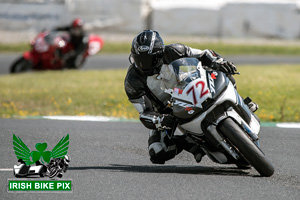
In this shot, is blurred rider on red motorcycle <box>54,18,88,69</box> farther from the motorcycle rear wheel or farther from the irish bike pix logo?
the irish bike pix logo

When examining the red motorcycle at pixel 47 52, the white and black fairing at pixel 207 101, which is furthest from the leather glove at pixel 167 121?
the red motorcycle at pixel 47 52

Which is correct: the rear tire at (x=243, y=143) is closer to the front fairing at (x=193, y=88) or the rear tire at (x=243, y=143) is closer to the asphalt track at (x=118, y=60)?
the front fairing at (x=193, y=88)

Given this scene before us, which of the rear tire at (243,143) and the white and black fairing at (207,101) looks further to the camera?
the white and black fairing at (207,101)

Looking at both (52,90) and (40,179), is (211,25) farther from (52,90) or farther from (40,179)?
(40,179)

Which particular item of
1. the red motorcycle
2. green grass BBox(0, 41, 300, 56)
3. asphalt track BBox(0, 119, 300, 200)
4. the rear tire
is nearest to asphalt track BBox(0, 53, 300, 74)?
green grass BBox(0, 41, 300, 56)

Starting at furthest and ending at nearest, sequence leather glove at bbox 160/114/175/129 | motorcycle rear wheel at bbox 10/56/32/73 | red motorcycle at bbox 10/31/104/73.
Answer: motorcycle rear wheel at bbox 10/56/32/73 → red motorcycle at bbox 10/31/104/73 → leather glove at bbox 160/114/175/129

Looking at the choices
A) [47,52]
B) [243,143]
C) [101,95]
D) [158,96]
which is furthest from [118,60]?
[243,143]

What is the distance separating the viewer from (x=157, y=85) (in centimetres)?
584

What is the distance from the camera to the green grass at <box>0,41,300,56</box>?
19891mm

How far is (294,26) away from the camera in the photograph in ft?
69.8

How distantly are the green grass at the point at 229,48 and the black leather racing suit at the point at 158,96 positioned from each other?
13712 millimetres

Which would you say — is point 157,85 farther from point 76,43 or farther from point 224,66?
point 76,43

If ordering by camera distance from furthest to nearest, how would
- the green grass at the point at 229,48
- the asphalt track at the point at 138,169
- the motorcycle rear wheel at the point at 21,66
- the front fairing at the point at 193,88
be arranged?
1. the green grass at the point at 229,48
2. the motorcycle rear wheel at the point at 21,66
3. the front fairing at the point at 193,88
4. the asphalt track at the point at 138,169

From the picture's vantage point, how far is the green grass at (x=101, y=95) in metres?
9.66
